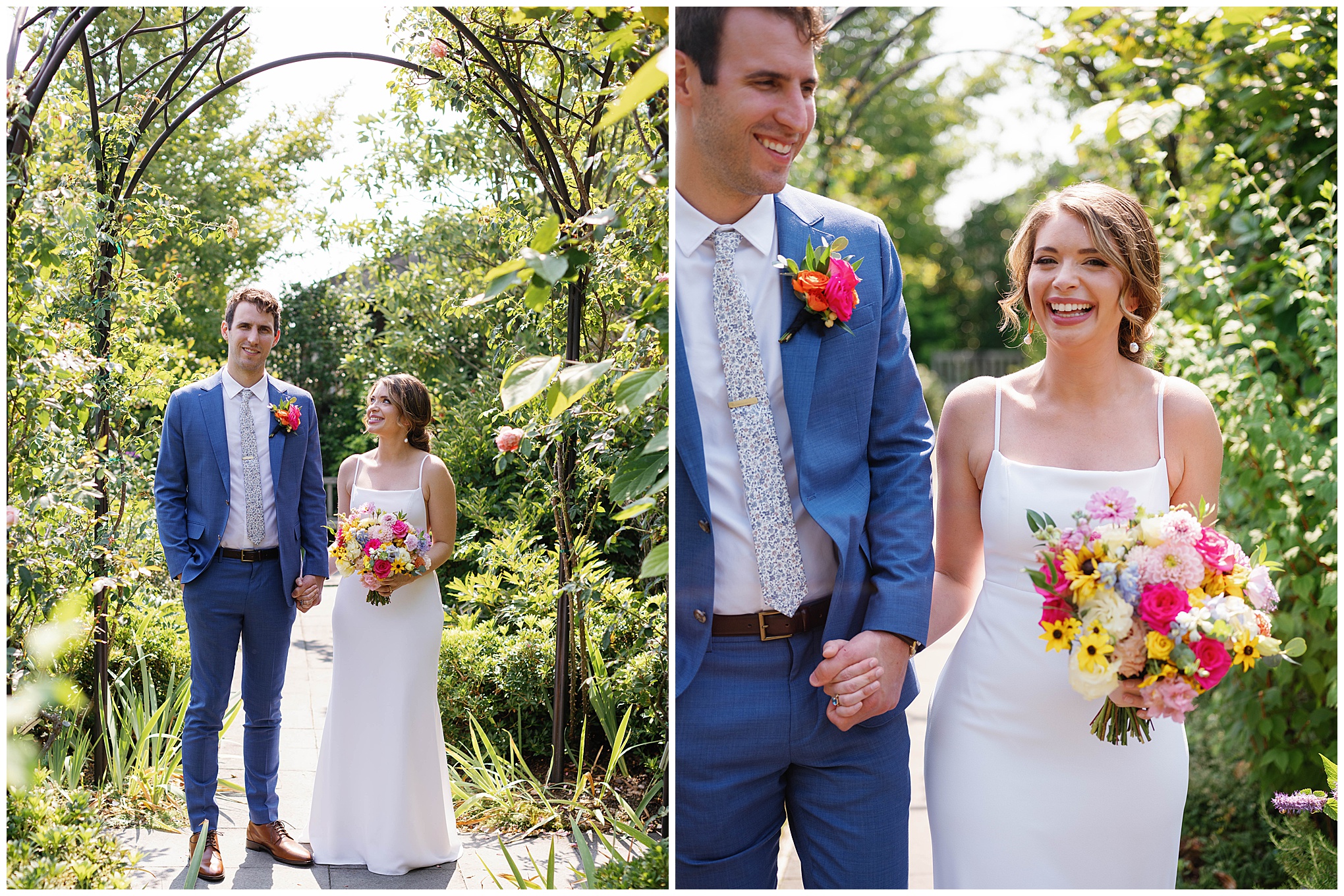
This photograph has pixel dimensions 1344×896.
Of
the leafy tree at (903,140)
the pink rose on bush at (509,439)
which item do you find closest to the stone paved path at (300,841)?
the pink rose on bush at (509,439)

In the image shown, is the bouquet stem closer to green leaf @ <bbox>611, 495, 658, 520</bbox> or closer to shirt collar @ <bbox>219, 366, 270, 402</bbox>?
green leaf @ <bbox>611, 495, 658, 520</bbox>

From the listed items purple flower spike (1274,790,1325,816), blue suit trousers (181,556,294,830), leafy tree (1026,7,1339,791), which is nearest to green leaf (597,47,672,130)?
blue suit trousers (181,556,294,830)

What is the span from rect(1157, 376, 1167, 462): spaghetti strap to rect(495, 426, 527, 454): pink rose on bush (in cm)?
132

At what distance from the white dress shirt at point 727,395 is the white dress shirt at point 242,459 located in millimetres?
970

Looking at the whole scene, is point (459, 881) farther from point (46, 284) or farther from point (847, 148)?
point (847, 148)

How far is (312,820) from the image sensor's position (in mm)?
2031

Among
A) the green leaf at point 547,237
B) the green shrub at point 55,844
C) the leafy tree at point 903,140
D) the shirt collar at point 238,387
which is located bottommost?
the green shrub at point 55,844

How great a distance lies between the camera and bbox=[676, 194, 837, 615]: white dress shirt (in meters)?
1.68

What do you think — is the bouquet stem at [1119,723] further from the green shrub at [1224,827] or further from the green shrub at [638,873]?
the green shrub at [1224,827]

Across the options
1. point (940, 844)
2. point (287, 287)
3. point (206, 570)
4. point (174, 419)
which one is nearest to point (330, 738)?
point (206, 570)

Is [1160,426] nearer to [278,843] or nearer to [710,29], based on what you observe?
[710,29]

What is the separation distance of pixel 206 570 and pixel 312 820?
551 millimetres

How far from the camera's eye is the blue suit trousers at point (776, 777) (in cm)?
169

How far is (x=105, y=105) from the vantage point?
1860 millimetres
